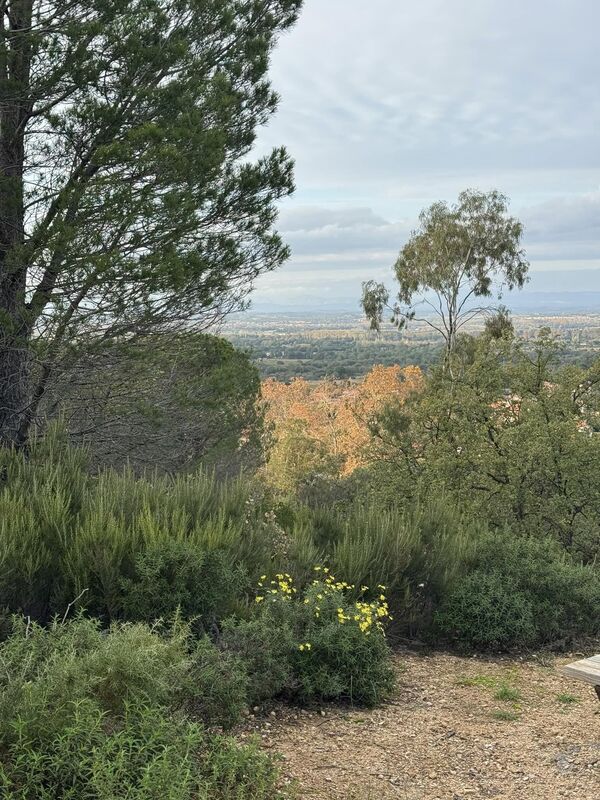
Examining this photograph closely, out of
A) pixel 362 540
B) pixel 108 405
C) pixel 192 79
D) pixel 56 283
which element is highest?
pixel 192 79

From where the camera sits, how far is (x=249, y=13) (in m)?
9.88

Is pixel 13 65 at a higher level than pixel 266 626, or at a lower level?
higher

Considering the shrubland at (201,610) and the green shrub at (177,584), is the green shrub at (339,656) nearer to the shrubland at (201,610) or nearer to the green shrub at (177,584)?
the shrubland at (201,610)

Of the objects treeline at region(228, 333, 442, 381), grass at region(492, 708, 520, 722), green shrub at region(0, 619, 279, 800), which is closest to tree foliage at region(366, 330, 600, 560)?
grass at region(492, 708, 520, 722)

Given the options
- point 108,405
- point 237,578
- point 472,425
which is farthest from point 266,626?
point 472,425

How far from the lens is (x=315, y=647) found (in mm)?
Result: 4641

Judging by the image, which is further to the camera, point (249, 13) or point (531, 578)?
point (249, 13)

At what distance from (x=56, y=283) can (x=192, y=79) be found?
264 cm

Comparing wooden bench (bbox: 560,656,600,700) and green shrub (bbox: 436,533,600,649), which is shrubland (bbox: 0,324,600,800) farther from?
wooden bench (bbox: 560,656,600,700)

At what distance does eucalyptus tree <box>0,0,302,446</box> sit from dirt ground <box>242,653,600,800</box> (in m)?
4.70

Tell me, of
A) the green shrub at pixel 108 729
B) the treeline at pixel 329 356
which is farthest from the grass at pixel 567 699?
the treeline at pixel 329 356

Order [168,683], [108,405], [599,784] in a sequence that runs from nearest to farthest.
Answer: [168,683] < [599,784] < [108,405]

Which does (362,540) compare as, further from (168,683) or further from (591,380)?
(591,380)

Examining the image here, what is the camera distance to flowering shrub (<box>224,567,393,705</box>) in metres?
4.33
